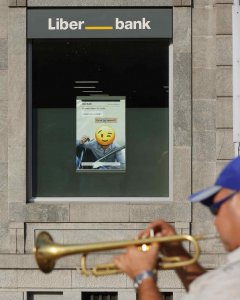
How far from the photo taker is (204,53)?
10.6 meters

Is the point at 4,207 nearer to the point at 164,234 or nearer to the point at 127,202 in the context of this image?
the point at 127,202

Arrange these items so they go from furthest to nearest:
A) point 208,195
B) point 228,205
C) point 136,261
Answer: point 136,261 < point 208,195 < point 228,205

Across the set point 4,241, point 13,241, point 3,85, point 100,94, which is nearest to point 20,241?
point 13,241

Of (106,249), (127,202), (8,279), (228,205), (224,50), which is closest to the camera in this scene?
(228,205)

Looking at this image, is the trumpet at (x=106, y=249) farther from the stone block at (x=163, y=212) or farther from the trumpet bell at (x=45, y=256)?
the stone block at (x=163, y=212)

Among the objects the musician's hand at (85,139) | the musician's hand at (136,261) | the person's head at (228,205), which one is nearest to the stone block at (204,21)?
the musician's hand at (85,139)

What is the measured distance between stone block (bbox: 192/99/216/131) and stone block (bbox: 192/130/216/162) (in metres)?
0.08

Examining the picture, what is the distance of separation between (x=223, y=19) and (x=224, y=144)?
1.55 m

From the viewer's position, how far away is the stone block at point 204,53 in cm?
1064

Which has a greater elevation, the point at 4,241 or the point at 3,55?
the point at 3,55

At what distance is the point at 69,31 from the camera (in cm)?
1073

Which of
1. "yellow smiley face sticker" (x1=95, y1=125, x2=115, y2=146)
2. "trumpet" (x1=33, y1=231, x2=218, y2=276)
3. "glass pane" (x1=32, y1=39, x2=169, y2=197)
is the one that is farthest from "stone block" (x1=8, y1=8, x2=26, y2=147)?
"trumpet" (x1=33, y1=231, x2=218, y2=276)

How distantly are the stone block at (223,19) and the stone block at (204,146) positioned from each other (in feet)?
4.17

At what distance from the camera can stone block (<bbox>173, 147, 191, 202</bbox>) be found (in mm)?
10570
